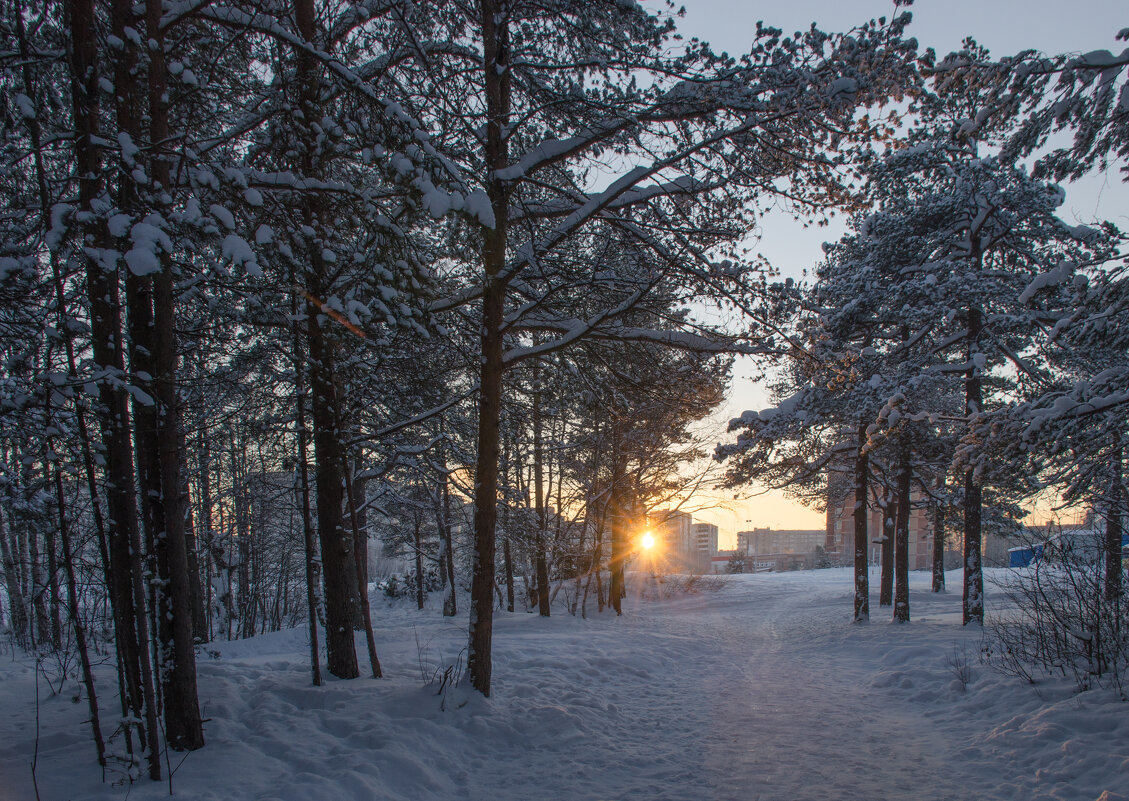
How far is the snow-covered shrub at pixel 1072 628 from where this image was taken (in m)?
5.86

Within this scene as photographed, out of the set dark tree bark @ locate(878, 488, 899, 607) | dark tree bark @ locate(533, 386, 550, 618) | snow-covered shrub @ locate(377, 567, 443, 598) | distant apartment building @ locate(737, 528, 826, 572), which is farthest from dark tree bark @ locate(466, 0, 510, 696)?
distant apartment building @ locate(737, 528, 826, 572)

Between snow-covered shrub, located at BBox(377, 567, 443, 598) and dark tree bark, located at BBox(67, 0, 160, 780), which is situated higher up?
dark tree bark, located at BBox(67, 0, 160, 780)

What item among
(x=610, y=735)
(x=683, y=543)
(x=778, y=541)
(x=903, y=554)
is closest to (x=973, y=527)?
(x=903, y=554)

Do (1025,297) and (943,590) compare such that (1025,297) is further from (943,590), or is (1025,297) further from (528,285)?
(943,590)

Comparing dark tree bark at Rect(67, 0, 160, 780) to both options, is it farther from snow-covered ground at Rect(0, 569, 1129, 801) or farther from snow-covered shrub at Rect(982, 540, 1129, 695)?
snow-covered shrub at Rect(982, 540, 1129, 695)

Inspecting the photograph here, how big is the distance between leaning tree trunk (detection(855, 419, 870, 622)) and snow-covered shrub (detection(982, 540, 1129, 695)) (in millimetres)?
6994

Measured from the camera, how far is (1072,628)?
633 centimetres

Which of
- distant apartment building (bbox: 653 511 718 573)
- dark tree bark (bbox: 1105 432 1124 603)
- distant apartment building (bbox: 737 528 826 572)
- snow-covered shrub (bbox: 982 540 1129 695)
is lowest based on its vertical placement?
distant apartment building (bbox: 737 528 826 572)

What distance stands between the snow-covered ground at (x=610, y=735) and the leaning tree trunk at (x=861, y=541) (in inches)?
220

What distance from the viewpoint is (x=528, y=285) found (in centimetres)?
675

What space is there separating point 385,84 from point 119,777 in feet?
21.6

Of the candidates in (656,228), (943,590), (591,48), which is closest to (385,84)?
(591,48)

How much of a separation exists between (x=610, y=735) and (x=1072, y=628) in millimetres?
5489

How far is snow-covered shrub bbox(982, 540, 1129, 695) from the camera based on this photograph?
5859 mm
